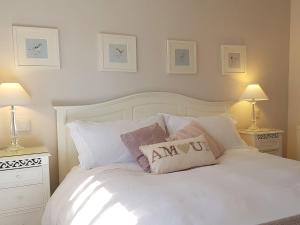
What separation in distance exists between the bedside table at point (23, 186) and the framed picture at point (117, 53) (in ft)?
3.31

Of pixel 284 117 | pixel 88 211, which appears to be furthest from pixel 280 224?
pixel 284 117

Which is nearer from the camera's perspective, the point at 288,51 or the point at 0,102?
the point at 0,102

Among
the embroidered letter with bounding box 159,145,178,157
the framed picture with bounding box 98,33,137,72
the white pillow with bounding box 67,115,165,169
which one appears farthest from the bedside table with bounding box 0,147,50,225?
the framed picture with bounding box 98,33,137,72

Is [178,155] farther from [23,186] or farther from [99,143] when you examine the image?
[23,186]

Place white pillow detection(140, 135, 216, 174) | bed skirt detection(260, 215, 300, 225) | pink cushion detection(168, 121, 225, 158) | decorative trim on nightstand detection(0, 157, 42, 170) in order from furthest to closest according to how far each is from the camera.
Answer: pink cushion detection(168, 121, 225, 158)
decorative trim on nightstand detection(0, 157, 42, 170)
white pillow detection(140, 135, 216, 174)
bed skirt detection(260, 215, 300, 225)

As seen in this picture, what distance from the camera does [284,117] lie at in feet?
12.4

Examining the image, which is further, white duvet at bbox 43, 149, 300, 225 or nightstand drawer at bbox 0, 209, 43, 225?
nightstand drawer at bbox 0, 209, 43, 225

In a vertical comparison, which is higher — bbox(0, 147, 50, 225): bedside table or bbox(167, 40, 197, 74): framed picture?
bbox(167, 40, 197, 74): framed picture

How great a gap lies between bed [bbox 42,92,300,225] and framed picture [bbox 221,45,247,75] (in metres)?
1.12

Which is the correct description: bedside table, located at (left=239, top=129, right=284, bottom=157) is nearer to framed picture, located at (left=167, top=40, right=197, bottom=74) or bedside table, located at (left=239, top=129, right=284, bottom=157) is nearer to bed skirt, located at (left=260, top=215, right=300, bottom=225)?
framed picture, located at (left=167, top=40, right=197, bottom=74)

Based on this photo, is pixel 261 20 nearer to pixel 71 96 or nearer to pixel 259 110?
pixel 259 110

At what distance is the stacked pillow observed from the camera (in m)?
2.07

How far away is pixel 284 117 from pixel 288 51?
2.74ft

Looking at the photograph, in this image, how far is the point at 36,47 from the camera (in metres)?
2.51
